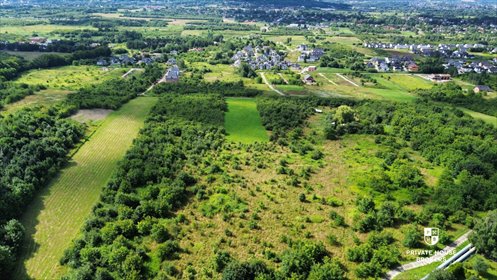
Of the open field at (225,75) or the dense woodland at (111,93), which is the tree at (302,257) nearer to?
the dense woodland at (111,93)

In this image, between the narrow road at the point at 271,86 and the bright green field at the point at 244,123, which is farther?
the narrow road at the point at 271,86

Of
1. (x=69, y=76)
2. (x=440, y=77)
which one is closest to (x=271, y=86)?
(x=440, y=77)

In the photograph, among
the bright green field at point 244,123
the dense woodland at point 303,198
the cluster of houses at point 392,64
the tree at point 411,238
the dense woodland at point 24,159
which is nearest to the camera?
the dense woodland at point 303,198

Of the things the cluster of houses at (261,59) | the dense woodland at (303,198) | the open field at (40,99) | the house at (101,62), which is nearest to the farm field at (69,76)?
the house at (101,62)

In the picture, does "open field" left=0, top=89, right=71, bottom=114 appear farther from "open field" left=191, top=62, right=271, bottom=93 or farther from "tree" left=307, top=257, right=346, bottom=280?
"tree" left=307, top=257, right=346, bottom=280

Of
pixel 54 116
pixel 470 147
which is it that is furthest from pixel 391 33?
pixel 54 116

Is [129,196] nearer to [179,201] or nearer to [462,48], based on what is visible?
[179,201]

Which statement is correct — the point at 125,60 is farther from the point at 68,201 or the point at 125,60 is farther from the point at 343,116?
the point at 68,201
